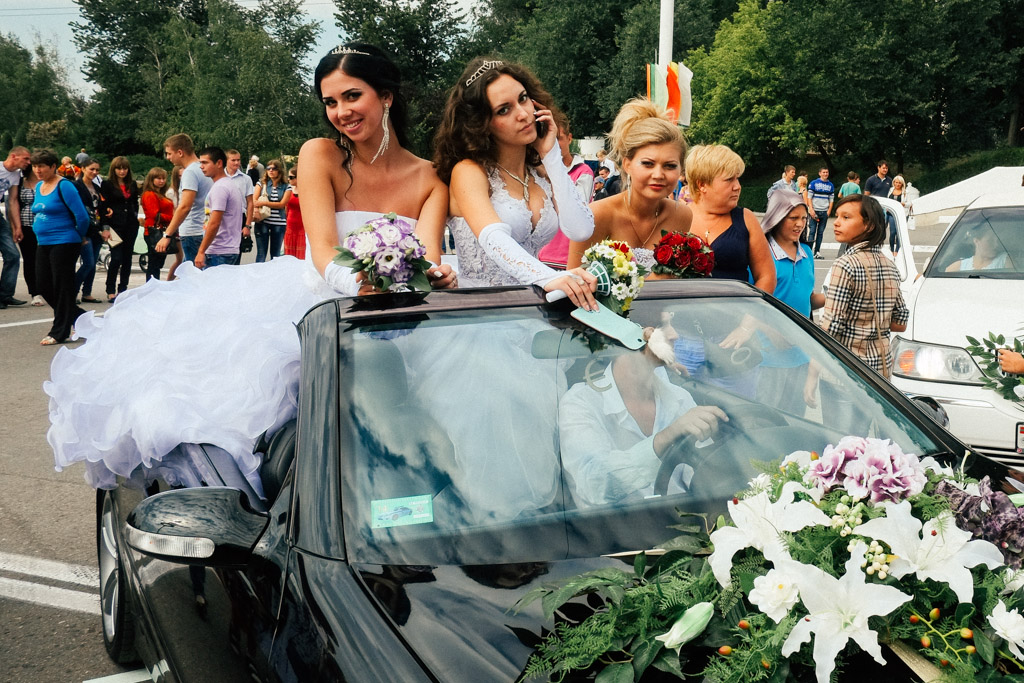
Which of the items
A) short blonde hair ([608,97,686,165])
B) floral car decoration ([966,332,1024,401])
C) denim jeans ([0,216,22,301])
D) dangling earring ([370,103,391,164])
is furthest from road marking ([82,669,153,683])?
denim jeans ([0,216,22,301])

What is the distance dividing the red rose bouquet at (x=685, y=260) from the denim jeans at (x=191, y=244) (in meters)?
8.64

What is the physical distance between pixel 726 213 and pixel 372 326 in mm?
3007

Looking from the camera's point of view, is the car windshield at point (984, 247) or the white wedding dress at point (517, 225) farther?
the car windshield at point (984, 247)

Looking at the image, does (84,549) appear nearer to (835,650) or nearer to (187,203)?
(835,650)

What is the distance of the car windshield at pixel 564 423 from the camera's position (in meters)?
2.02

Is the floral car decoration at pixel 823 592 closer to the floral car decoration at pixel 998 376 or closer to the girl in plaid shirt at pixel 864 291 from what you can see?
the floral car decoration at pixel 998 376

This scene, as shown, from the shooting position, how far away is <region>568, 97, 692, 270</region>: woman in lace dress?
4117 mm

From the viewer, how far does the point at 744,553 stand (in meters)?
1.71

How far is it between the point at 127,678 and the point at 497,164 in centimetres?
232

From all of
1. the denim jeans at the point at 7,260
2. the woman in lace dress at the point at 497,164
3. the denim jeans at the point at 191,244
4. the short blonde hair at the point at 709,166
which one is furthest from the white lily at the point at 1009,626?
the denim jeans at the point at 7,260

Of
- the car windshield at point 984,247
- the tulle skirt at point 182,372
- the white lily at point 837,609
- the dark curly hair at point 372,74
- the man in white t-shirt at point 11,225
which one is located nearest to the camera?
the white lily at point 837,609

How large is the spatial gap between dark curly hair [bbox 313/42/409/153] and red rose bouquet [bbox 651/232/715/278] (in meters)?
1.18

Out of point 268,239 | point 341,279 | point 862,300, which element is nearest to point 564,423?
point 341,279

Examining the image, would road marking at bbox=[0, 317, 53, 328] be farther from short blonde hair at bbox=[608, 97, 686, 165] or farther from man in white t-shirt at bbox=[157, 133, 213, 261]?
short blonde hair at bbox=[608, 97, 686, 165]
